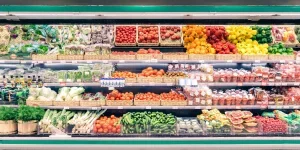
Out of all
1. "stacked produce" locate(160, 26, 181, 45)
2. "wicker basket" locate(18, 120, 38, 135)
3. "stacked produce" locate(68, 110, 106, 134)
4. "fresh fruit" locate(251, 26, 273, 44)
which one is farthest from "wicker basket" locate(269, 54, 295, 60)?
"wicker basket" locate(18, 120, 38, 135)

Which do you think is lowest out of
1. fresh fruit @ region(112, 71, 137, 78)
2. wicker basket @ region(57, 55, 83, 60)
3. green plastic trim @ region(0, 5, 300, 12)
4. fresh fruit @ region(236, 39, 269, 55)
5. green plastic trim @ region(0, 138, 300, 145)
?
green plastic trim @ region(0, 138, 300, 145)

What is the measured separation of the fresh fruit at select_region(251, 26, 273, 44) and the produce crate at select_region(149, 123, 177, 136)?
212 cm

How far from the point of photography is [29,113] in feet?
14.1

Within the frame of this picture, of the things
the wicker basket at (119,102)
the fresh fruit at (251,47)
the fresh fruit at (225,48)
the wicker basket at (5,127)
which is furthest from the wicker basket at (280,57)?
the wicker basket at (5,127)

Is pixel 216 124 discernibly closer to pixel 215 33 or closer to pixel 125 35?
pixel 215 33

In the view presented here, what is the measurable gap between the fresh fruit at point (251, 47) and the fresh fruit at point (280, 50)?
0.29ft

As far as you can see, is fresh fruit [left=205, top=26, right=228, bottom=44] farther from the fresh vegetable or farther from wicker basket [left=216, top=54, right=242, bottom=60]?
the fresh vegetable

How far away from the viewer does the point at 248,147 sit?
4.23m

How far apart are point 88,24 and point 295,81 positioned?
3395mm

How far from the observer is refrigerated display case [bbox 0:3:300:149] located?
4.22 m

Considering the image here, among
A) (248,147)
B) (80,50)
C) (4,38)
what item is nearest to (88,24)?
(80,50)

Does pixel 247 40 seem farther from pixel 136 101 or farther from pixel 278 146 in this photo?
pixel 136 101

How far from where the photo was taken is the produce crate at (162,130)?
427 centimetres

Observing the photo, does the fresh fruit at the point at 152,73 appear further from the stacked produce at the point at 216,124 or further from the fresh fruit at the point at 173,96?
the stacked produce at the point at 216,124
